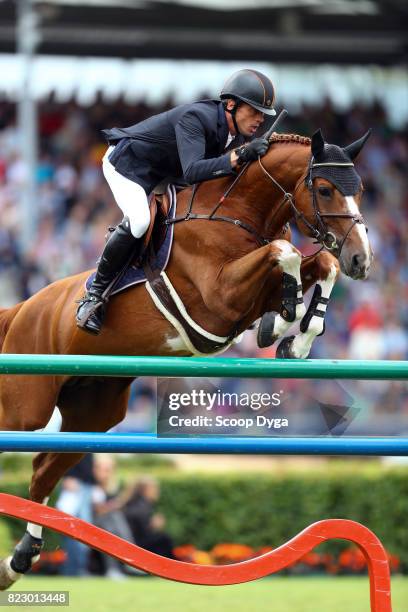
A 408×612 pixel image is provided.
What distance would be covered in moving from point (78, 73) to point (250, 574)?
48.3ft

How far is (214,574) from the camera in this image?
4.22 m

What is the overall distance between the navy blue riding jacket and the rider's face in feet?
0.25

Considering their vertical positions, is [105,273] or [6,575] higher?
[105,273]

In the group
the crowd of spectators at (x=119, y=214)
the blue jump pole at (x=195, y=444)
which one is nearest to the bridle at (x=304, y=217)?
the blue jump pole at (x=195, y=444)

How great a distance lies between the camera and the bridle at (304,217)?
4.94 m

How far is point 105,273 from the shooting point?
5469 millimetres

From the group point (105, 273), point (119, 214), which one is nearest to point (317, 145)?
point (105, 273)

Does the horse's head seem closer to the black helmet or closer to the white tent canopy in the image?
the black helmet

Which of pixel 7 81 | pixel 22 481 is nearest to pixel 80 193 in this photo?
pixel 7 81

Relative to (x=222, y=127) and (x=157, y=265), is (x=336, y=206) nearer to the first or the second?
(x=222, y=127)

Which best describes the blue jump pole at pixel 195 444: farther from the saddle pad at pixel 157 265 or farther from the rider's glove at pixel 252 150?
the rider's glove at pixel 252 150

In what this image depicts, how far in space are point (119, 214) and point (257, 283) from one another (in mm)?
9723

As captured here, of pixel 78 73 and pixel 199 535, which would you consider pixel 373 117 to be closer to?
pixel 78 73

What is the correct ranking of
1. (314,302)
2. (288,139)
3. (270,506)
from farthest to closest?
1. (270,506)
2. (288,139)
3. (314,302)
